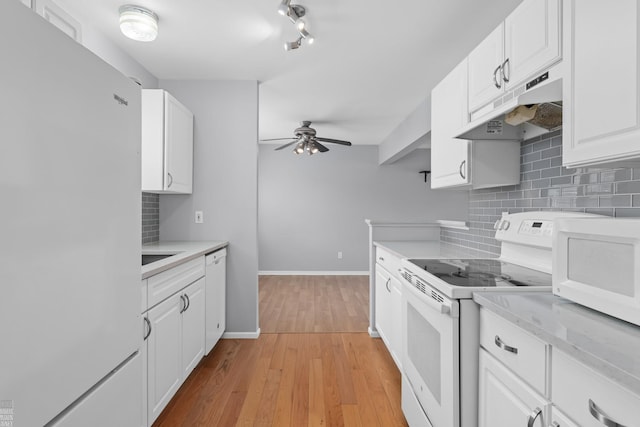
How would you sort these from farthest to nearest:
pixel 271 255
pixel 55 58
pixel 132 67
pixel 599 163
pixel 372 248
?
pixel 271 255 < pixel 372 248 < pixel 132 67 < pixel 599 163 < pixel 55 58

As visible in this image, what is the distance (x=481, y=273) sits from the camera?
1.49 metres

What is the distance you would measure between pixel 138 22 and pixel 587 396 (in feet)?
8.55

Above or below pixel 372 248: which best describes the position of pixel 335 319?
below

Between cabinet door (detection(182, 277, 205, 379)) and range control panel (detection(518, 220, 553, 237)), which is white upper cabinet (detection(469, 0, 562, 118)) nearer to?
range control panel (detection(518, 220, 553, 237))

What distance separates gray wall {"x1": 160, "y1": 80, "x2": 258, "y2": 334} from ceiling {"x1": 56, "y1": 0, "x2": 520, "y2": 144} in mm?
157

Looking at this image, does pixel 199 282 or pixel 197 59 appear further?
pixel 197 59

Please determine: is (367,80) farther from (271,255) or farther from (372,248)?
(271,255)

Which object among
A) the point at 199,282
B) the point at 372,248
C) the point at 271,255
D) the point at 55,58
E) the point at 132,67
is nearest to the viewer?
the point at 55,58

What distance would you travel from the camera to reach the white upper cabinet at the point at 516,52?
3.94ft

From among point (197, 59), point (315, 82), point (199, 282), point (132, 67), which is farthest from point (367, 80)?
point (199, 282)

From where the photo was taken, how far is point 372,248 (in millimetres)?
2986

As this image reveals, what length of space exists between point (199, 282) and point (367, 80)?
2.30m

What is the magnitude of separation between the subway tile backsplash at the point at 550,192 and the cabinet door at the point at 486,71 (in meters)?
0.37

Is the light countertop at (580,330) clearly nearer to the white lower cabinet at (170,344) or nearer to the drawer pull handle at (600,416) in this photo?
the drawer pull handle at (600,416)
